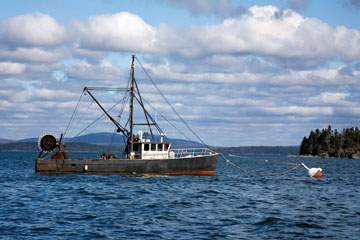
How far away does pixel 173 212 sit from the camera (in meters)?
26.3

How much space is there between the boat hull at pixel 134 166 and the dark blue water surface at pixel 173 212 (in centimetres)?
683

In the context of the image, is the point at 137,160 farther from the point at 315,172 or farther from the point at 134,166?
the point at 315,172

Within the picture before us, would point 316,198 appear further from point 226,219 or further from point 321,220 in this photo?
point 226,219

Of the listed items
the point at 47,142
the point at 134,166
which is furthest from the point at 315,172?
the point at 47,142

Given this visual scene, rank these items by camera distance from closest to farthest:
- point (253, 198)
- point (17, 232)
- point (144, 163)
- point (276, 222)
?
point (17, 232), point (276, 222), point (253, 198), point (144, 163)

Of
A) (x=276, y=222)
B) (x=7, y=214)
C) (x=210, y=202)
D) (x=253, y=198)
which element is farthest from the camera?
(x=253, y=198)

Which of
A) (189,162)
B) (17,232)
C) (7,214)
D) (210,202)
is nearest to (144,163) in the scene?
(189,162)

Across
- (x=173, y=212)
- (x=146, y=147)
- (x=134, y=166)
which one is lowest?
(x=173, y=212)

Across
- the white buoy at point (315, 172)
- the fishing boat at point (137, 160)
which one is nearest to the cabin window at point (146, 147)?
the fishing boat at point (137, 160)

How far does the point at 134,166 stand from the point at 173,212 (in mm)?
22795

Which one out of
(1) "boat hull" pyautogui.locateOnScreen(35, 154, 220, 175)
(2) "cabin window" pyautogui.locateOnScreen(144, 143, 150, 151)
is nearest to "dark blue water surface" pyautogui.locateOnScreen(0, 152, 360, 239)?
(1) "boat hull" pyautogui.locateOnScreen(35, 154, 220, 175)

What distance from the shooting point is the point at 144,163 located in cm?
4838

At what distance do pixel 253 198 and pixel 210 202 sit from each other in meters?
4.10

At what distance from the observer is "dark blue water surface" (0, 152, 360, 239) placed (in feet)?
67.3
